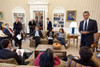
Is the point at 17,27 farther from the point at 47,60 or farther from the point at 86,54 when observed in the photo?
the point at 86,54

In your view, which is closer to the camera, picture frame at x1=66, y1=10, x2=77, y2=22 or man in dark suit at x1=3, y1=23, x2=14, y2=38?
man in dark suit at x1=3, y1=23, x2=14, y2=38

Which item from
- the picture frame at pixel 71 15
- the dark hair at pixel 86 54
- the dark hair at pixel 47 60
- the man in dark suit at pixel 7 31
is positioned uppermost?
the picture frame at pixel 71 15

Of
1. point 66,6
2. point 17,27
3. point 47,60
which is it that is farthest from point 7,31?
point 66,6

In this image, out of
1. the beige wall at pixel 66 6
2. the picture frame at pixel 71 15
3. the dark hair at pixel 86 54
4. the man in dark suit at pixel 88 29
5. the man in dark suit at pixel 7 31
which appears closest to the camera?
the dark hair at pixel 86 54

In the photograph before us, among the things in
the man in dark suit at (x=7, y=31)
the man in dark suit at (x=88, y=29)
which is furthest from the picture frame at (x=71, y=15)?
the man in dark suit at (x=88, y=29)

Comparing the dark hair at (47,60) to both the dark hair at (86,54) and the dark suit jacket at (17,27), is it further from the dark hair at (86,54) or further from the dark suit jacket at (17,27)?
the dark suit jacket at (17,27)

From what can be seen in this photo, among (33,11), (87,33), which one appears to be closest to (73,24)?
(87,33)

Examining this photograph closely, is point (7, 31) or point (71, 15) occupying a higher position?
point (71, 15)

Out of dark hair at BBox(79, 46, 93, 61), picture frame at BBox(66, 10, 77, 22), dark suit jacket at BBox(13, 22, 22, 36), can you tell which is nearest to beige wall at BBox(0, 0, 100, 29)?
picture frame at BBox(66, 10, 77, 22)

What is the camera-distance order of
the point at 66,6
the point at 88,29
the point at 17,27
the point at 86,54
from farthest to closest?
the point at 66,6 → the point at 17,27 → the point at 88,29 → the point at 86,54

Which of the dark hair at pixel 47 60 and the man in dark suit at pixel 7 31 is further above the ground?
the man in dark suit at pixel 7 31

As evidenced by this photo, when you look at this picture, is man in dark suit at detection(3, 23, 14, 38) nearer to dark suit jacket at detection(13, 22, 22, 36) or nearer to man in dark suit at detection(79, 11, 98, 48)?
dark suit jacket at detection(13, 22, 22, 36)

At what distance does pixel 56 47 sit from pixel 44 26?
439 cm

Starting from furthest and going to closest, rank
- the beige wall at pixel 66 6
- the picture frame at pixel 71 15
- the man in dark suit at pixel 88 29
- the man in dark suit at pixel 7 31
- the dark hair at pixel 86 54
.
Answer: the picture frame at pixel 71 15 → the beige wall at pixel 66 6 → the man in dark suit at pixel 7 31 → the man in dark suit at pixel 88 29 → the dark hair at pixel 86 54
